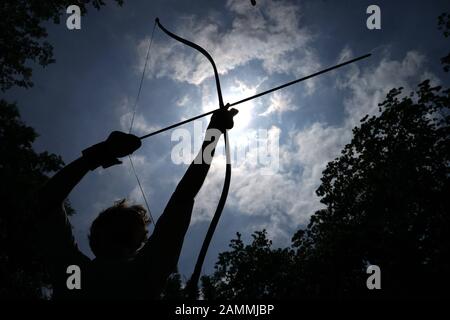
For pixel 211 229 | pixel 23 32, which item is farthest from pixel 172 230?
pixel 23 32

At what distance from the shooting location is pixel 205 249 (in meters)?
2.15

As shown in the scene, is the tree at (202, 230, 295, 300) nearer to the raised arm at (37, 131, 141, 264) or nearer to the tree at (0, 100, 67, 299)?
the tree at (0, 100, 67, 299)

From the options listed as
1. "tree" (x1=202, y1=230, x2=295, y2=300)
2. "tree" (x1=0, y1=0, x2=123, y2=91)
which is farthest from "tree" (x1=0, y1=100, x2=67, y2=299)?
"tree" (x1=202, y1=230, x2=295, y2=300)

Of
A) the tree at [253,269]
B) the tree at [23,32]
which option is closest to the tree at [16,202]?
the tree at [23,32]

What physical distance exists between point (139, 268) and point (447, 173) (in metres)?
15.2

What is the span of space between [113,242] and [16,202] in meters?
14.2

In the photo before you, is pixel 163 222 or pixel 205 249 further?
pixel 205 249

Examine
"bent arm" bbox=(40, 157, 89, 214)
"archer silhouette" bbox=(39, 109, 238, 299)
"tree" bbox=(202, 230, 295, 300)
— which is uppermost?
"bent arm" bbox=(40, 157, 89, 214)

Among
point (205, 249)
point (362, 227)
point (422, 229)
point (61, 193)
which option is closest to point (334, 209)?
point (362, 227)

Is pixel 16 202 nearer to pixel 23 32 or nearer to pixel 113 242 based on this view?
pixel 23 32

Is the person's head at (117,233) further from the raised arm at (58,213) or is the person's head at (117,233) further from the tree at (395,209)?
the tree at (395,209)

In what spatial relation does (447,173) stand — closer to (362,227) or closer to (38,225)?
(362,227)

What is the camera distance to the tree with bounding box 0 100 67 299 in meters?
12.7

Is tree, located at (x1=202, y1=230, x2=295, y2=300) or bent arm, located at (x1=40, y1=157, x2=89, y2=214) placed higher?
bent arm, located at (x1=40, y1=157, x2=89, y2=214)
